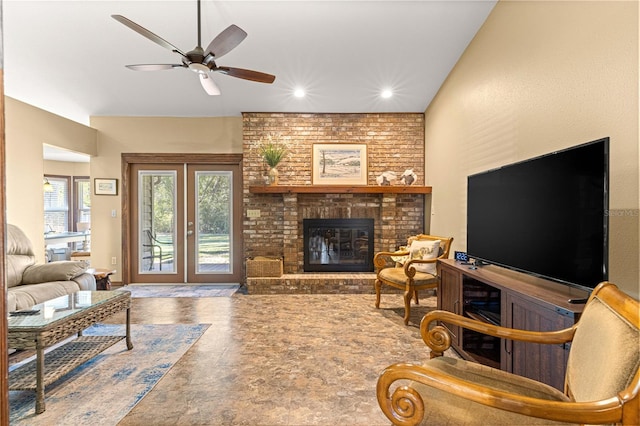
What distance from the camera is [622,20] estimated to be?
5.03 ft

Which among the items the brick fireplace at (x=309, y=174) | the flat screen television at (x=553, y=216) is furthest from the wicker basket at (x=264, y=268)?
the flat screen television at (x=553, y=216)

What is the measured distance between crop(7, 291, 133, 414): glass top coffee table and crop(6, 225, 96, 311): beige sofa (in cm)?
63

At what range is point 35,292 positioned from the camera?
2.83m

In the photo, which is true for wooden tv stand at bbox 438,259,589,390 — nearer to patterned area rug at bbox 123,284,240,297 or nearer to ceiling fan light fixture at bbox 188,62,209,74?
ceiling fan light fixture at bbox 188,62,209,74

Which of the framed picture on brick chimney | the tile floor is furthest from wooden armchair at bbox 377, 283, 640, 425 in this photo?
the framed picture on brick chimney

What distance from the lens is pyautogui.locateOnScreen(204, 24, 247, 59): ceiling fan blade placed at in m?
2.21

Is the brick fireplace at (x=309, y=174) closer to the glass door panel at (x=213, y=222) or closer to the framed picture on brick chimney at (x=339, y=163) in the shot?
the framed picture on brick chimney at (x=339, y=163)

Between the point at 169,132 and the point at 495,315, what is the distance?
504cm

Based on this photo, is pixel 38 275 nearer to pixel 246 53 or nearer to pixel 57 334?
pixel 57 334

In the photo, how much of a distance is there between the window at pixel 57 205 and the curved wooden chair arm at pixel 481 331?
9026mm

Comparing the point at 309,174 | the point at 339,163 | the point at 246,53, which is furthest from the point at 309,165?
the point at 246,53

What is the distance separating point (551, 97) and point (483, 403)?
6.84 feet

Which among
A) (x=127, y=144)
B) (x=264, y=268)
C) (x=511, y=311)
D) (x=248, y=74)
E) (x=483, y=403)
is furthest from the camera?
(x=127, y=144)

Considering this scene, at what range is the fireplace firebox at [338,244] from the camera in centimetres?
484
